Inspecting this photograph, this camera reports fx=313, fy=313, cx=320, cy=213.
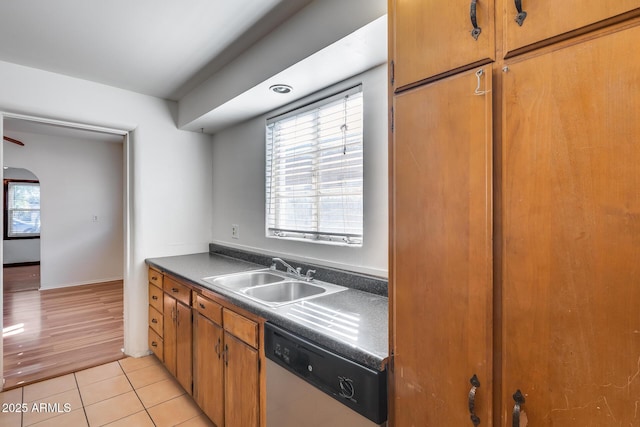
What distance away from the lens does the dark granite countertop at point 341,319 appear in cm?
106

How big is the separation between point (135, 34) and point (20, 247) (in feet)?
25.6

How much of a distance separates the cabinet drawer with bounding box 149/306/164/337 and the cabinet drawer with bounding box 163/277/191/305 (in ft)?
1.08

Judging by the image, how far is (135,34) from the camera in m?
1.88

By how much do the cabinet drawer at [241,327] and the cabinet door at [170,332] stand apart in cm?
83

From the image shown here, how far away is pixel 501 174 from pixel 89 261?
250 inches

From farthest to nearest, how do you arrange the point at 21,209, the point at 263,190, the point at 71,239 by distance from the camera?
1. the point at 21,209
2. the point at 71,239
3. the point at 263,190

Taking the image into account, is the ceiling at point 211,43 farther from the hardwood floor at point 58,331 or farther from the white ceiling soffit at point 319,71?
the hardwood floor at point 58,331

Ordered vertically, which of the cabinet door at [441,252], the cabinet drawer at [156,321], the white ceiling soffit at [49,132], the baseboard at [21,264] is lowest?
the baseboard at [21,264]

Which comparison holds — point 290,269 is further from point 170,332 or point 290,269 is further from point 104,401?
point 104,401

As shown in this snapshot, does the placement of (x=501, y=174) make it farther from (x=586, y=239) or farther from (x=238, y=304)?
(x=238, y=304)

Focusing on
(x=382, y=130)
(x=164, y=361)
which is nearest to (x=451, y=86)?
(x=382, y=130)

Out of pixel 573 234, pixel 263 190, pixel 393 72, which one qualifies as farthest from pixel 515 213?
pixel 263 190

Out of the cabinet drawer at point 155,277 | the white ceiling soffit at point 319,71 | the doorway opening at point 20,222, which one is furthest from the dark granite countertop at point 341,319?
the doorway opening at point 20,222

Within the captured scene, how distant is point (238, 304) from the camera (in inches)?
62.2
